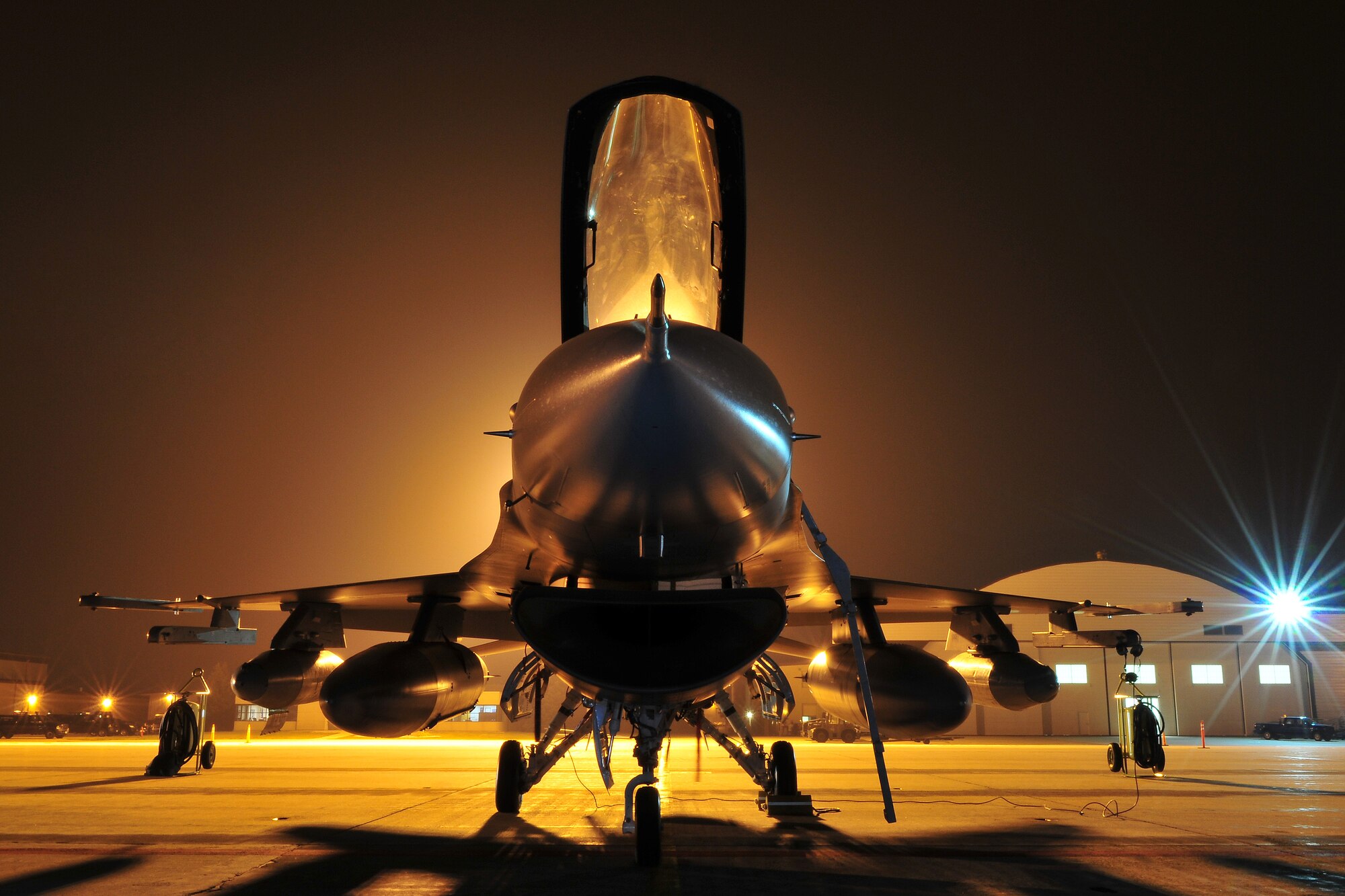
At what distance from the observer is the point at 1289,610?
32938 millimetres

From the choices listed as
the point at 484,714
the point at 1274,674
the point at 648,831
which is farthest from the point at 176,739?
the point at 1274,674

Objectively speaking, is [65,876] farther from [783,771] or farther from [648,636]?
[783,771]

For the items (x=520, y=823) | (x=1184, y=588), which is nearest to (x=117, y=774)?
(x=520, y=823)

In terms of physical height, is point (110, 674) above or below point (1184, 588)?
below

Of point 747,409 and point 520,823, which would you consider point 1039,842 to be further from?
point 747,409

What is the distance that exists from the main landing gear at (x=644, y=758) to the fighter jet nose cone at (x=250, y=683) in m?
2.37

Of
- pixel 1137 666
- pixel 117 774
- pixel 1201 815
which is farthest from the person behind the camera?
pixel 1137 666

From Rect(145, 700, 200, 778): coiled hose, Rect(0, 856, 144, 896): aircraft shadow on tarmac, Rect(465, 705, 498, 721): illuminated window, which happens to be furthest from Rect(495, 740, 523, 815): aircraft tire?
Rect(465, 705, 498, 721): illuminated window

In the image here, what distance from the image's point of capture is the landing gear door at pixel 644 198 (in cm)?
548

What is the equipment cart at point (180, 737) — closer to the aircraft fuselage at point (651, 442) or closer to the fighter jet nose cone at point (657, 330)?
the aircraft fuselage at point (651, 442)

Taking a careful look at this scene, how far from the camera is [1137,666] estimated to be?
107ft

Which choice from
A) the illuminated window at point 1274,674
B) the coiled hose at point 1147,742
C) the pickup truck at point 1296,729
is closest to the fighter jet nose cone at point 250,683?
the coiled hose at point 1147,742

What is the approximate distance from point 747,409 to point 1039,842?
5.37 m

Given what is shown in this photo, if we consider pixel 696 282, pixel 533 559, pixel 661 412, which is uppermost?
pixel 696 282
